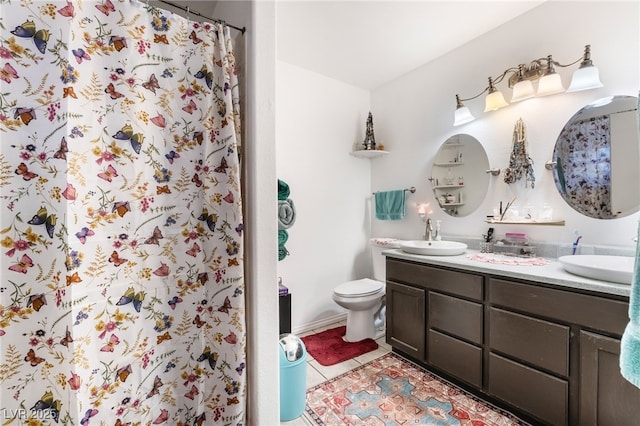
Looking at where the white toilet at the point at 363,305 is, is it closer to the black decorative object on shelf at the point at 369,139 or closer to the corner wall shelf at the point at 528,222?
the corner wall shelf at the point at 528,222

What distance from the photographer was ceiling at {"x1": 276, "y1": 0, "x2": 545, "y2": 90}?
73.1 inches

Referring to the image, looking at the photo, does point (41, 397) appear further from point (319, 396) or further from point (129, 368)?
point (319, 396)

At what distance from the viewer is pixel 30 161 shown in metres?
0.94

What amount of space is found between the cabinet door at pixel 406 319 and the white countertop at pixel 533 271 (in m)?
0.27

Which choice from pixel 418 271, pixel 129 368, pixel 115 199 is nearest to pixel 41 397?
pixel 129 368

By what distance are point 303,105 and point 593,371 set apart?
8.89 feet

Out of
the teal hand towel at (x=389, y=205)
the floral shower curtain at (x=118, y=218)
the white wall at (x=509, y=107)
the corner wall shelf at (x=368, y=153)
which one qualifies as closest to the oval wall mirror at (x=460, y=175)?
the white wall at (x=509, y=107)

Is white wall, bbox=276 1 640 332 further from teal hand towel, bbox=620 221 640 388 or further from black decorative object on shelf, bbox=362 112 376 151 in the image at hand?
teal hand towel, bbox=620 221 640 388

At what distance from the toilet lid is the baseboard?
1.82ft

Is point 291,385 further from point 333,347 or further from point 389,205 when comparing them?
point 389,205

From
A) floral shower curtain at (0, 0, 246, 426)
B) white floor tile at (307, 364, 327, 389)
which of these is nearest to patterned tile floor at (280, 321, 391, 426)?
white floor tile at (307, 364, 327, 389)

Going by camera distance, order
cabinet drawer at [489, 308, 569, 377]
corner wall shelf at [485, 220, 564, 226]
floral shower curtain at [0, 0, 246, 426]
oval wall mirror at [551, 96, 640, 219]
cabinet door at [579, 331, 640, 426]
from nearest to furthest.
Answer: floral shower curtain at [0, 0, 246, 426] → cabinet door at [579, 331, 640, 426] → cabinet drawer at [489, 308, 569, 377] → oval wall mirror at [551, 96, 640, 219] → corner wall shelf at [485, 220, 564, 226]

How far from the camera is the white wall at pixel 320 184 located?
2588 mm

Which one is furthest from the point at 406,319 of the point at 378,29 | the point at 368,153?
the point at 378,29
